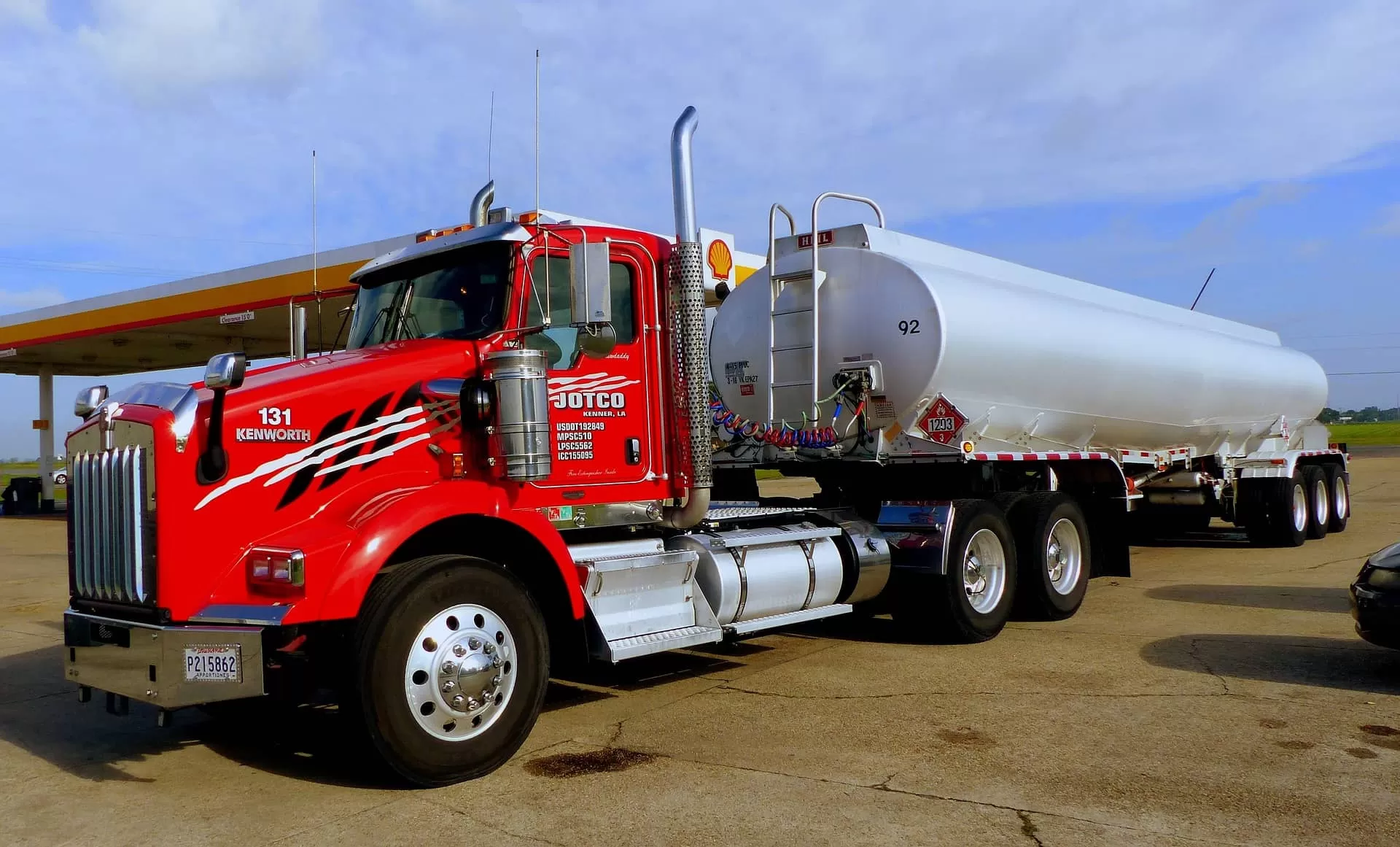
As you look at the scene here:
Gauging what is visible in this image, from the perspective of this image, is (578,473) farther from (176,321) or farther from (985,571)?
(176,321)

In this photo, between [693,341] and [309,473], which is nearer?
[309,473]

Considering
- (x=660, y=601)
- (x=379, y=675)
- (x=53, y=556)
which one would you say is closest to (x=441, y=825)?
(x=379, y=675)

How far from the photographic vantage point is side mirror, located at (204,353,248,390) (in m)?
4.93

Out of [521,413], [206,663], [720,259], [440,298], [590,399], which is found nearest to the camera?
[206,663]

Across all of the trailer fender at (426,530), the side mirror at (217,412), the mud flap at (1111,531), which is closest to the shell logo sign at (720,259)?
the trailer fender at (426,530)

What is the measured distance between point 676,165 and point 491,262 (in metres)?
Result: 1.35

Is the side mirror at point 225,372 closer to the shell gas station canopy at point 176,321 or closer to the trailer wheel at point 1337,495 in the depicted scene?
the shell gas station canopy at point 176,321

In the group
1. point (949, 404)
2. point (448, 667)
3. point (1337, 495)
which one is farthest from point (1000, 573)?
point (1337, 495)

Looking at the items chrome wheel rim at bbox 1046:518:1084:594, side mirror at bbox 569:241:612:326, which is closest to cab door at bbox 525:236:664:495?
side mirror at bbox 569:241:612:326

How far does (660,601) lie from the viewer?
6.83 m

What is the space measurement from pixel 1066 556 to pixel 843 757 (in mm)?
5147

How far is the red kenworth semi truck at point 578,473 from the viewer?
5.13 metres

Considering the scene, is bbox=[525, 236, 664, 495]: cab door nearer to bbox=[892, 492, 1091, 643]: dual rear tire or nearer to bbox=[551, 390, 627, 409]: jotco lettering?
bbox=[551, 390, 627, 409]: jotco lettering

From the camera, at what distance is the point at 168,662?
16.1ft
